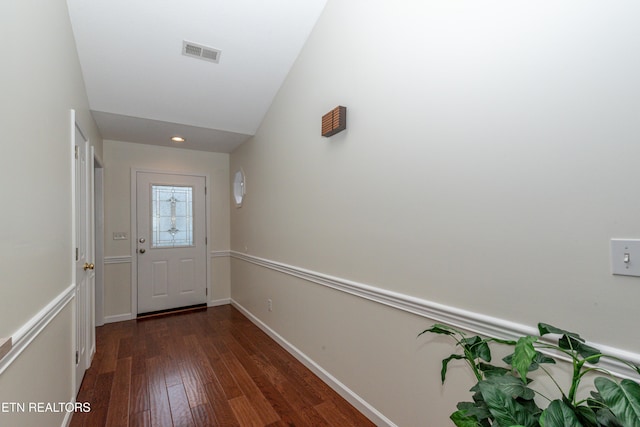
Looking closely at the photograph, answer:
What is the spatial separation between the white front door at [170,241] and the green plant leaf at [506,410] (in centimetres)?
412

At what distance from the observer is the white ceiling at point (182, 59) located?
217 centimetres

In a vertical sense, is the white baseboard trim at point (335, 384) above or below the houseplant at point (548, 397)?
below

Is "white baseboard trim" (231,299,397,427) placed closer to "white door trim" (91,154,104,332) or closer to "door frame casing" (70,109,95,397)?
"door frame casing" (70,109,95,397)

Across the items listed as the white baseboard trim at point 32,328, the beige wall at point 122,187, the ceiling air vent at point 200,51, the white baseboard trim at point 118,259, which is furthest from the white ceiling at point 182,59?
the white baseboard trim at point 32,328

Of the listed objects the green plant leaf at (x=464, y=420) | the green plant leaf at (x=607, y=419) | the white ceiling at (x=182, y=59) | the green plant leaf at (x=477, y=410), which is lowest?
the green plant leaf at (x=464, y=420)

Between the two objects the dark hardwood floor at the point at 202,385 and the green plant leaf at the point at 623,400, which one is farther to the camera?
the dark hardwood floor at the point at 202,385

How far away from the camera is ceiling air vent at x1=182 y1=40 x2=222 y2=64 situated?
2392 millimetres

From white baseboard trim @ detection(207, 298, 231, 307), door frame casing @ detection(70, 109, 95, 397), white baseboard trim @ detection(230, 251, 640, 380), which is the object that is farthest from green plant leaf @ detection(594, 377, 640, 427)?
white baseboard trim @ detection(207, 298, 231, 307)

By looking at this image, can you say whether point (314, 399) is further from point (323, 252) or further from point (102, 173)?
point (102, 173)

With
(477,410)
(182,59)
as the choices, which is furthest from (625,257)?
(182,59)

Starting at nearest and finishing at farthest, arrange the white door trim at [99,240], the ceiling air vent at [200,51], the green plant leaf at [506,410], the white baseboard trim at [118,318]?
the green plant leaf at [506,410], the ceiling air vent at [200,51], the white door trim at [99,240], the white baseboard trim at [118,318]

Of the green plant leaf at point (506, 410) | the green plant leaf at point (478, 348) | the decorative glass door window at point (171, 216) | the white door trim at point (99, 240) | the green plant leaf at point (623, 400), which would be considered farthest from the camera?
the decorative glass door window at point (171, 216)

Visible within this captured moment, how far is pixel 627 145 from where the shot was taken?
2.95 feet

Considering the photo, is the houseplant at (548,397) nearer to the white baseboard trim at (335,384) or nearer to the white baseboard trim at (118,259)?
the white baseboard trim at (335,384)
